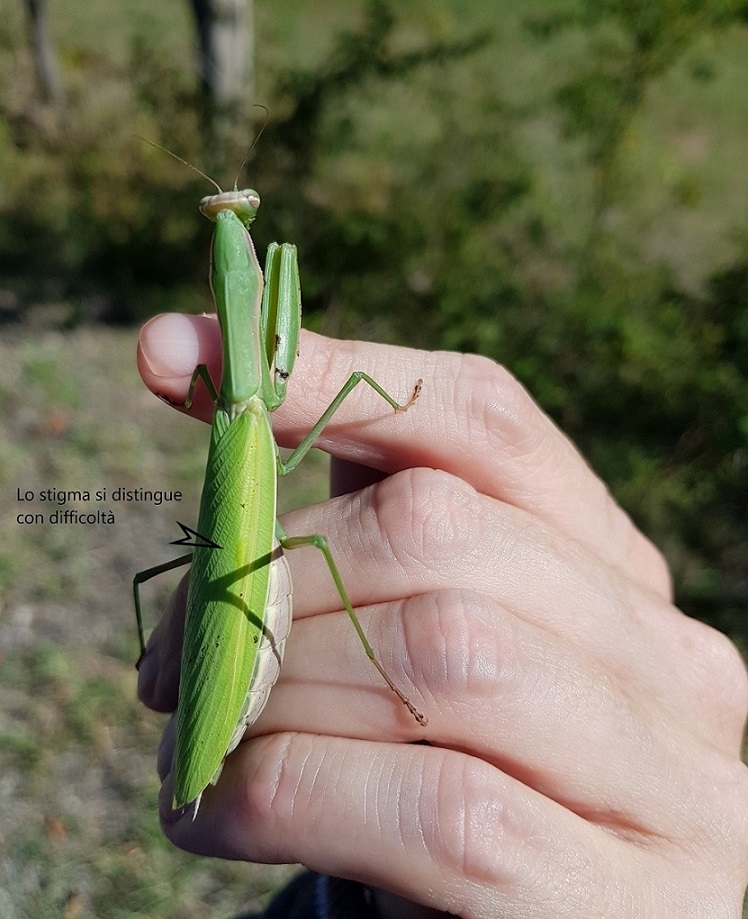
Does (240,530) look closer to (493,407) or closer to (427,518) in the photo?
(427,518)

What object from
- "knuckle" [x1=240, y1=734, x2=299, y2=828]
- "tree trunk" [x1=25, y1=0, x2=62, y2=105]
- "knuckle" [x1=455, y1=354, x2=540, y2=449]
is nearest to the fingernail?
"knuckle" [x1=455, y1=354, x2=540, y2=449]

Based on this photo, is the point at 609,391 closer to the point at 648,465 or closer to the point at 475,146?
the point at 648,465

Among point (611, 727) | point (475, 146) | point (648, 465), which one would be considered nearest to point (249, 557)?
point (611, 727)

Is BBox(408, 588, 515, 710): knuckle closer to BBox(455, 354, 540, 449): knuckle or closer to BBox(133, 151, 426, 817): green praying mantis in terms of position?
BBox(133, 151, 426, 817): green praying mantis

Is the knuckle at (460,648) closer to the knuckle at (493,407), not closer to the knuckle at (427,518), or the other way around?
the knuckle at (427,518)

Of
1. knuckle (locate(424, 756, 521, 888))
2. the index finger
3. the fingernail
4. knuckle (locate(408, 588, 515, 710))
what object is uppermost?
the fingernail

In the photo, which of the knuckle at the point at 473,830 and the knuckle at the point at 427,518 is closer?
the knuckle at the point at 473,830

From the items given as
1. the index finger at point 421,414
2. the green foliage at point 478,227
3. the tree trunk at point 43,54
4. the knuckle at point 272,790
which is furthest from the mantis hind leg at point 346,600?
the tree trunk at point 43,54
